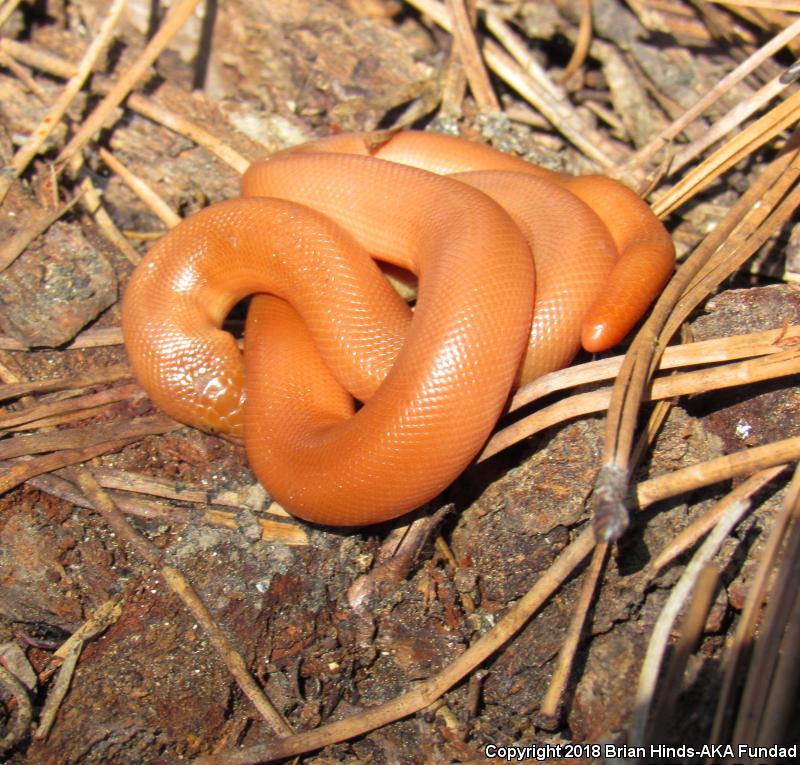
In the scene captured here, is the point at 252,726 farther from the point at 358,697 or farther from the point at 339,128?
the point at 339,128

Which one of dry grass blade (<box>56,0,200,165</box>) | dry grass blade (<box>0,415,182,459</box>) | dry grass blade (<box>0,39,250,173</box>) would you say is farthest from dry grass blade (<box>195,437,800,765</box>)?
dry grass blade (<box>56,0,200,165</box>)

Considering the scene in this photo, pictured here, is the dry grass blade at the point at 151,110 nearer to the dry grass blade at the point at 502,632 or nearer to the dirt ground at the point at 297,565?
the dirt ground at the point at 297,565

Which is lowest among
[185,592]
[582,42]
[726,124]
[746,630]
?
[185,592]

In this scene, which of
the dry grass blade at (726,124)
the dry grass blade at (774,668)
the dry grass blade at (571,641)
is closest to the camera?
the dry grass blade at (774,668)

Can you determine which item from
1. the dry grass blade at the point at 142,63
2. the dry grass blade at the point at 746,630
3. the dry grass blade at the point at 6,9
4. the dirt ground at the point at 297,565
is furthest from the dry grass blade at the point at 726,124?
the dry grass blade at the point at 6,9

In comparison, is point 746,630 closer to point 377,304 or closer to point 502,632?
point 502,632

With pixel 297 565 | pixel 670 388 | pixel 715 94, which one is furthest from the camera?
pixel 715 94

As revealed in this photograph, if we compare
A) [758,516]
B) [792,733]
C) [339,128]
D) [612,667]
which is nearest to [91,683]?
[612,667]

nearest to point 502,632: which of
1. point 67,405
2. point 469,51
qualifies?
point 67,405
